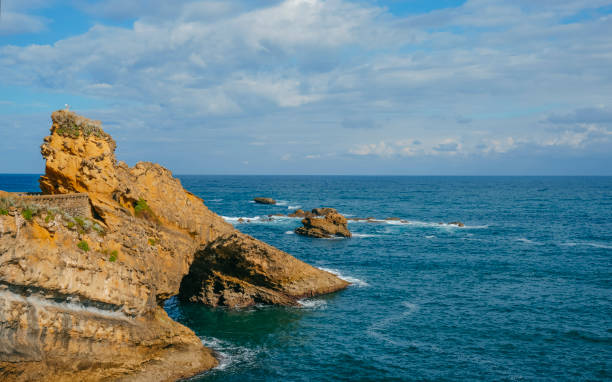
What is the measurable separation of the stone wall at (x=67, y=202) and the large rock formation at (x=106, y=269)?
859 millimetres

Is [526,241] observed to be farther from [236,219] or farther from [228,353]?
[236,219]

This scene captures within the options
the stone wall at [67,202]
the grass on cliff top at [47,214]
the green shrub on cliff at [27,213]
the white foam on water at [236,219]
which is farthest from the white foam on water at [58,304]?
the white foam on water at [236,219]

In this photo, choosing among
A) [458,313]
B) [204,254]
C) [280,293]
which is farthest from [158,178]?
[458,313]

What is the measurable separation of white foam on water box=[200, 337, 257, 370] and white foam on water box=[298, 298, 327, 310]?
10328 mm

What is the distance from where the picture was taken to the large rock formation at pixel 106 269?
809 inches

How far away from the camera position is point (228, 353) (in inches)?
1179

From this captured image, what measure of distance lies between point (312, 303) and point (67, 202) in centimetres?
2389

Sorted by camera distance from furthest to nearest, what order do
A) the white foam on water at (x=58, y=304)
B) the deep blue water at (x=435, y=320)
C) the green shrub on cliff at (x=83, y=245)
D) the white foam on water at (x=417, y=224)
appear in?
the white foam on water at (x=417, y=224) < the deep blue water at (x=435, y=320) < the green shrub on cliff at (x=83, y=245) < the white foam on water at (x=58, y=304)

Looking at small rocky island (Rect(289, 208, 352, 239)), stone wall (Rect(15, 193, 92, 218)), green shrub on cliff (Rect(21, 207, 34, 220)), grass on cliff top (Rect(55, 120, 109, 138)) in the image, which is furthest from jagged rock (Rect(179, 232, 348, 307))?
small rocky island (Rect(289, 208, 352, 239))

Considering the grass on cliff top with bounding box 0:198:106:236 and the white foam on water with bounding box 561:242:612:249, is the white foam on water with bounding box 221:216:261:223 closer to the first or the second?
the white foam on water with bounding box 561:242:612:249

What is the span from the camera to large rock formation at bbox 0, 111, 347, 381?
20547 millimetres

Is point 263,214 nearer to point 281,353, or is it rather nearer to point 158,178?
point 158,178

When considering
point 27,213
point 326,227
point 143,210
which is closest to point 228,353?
point 143,210

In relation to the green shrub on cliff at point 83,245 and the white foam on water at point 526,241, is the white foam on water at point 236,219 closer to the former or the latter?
the white foam on water at point 526,241
